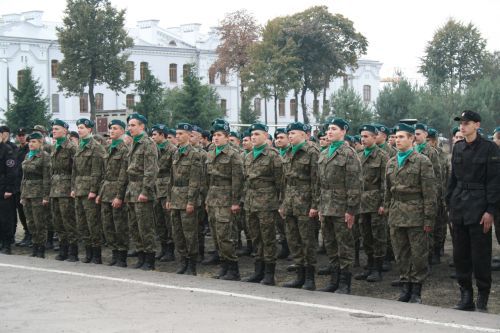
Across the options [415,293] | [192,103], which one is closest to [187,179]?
[415,293]

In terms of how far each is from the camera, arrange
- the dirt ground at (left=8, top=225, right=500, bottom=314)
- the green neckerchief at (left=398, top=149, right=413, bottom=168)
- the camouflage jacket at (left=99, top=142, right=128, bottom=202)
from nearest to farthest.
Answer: the green neckerchief at (left=398, top=149, right=413, bottom=168), the dirt ground at (left=8, top=225, right=500, bottom=314), the camouflage jacket at (left=99, top=142, right=128, bottom=202)

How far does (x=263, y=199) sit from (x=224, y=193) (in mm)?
669

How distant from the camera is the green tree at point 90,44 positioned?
1941 inches

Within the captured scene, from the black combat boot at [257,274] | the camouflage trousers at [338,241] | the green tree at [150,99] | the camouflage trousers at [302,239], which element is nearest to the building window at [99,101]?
the green tree at [150,99]

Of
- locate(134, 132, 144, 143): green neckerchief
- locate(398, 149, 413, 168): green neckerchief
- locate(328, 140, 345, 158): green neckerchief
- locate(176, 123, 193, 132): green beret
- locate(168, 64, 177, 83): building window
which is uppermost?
locate(168, 64, 177, 83): building window

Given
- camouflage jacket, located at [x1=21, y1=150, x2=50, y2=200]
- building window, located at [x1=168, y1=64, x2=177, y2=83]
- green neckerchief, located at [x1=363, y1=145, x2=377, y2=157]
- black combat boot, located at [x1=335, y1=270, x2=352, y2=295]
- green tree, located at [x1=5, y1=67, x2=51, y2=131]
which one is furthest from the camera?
building window, located at [x1=168, y1=64, x2=177, y2=83]

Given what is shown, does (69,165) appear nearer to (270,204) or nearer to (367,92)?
(270,204)

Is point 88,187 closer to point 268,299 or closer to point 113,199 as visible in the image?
point 113,199

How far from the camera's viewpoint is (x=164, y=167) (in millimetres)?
13500

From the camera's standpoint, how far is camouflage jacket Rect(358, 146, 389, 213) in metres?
11.7

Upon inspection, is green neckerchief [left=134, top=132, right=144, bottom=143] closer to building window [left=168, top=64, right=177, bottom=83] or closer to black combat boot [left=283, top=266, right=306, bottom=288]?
black combat boot [left=283, top=266, right=306, bottom=288]

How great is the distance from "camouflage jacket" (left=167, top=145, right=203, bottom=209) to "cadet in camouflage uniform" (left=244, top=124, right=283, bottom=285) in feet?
3.19

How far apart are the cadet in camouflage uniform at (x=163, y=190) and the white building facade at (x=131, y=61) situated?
4018cm

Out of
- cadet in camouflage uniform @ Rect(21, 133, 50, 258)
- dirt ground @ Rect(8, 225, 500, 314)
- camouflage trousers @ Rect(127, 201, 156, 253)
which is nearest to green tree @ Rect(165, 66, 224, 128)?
cadet in camouflage uniform @ Rect(21, 133, 50, 258)
